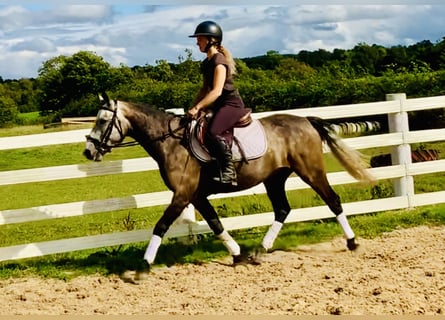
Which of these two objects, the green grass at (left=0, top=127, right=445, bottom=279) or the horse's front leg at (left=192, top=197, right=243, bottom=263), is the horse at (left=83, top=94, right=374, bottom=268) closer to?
the horse's front leg at (left=192, top=197, right=243, bottom=263)

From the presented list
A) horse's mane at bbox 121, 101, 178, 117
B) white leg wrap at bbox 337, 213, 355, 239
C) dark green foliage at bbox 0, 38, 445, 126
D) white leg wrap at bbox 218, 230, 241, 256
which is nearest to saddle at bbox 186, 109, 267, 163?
horse's mane at bbox 121, 101, 178, 117

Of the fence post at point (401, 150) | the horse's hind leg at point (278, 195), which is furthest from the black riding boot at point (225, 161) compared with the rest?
the fence post at point (401, 150)

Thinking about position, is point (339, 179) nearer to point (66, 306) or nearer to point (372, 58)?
point (66, 306)

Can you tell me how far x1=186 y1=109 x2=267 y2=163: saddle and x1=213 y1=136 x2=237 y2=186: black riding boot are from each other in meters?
0.10

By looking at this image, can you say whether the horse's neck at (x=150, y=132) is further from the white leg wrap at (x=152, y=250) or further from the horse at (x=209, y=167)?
the white leg wrap at (x=152, y=250)

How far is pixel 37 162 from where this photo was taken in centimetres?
1827

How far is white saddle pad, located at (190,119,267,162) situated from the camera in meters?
5.64

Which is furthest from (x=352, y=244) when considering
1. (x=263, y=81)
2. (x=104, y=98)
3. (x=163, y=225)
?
(x=263, y=81)

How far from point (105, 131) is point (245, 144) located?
125cm

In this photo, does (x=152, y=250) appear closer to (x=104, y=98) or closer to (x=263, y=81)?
(x=104, y=98)

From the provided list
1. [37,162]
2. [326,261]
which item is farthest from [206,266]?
[37,162]

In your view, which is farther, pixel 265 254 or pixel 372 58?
pixel 372 58

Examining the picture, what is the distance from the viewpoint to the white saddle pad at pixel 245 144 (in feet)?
18.5

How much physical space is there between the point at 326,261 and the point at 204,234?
1526 millimetres
